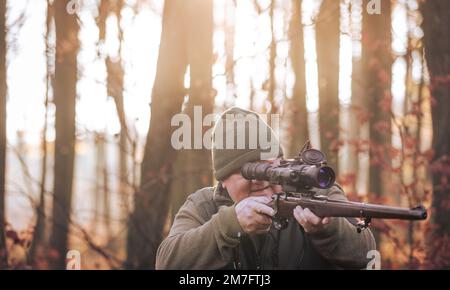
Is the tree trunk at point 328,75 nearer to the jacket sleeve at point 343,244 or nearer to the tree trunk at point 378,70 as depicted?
the tree trunk at point 378,70

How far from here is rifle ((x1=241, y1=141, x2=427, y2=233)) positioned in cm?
258

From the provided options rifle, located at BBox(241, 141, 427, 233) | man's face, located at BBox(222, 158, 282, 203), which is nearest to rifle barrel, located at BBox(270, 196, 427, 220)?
rifle, located at BBox(241, 141, 427, 233)

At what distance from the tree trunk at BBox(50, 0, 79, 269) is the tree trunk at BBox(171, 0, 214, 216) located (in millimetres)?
2188

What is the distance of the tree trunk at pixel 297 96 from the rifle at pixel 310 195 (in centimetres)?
596

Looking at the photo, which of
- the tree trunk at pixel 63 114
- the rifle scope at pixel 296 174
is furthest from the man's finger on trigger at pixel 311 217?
the tree trunk at pixel 63 114

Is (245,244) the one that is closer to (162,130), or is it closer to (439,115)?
(162,130)

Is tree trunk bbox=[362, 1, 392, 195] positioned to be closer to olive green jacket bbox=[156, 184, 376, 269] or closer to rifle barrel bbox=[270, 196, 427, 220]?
olive green jacket bbox=[156, 184, 376, 269]

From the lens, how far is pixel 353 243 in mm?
3043

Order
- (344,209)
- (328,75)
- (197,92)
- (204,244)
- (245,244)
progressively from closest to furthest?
(344,209) → (204,244) → (245,244) → (197,92) → (328,75)

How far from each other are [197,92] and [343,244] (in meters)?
3.89

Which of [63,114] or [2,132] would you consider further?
[63,114]

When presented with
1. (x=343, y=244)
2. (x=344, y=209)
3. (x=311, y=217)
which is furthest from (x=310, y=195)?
(x=343, y=244)

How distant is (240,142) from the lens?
338 cm

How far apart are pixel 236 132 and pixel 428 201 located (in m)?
4.81
